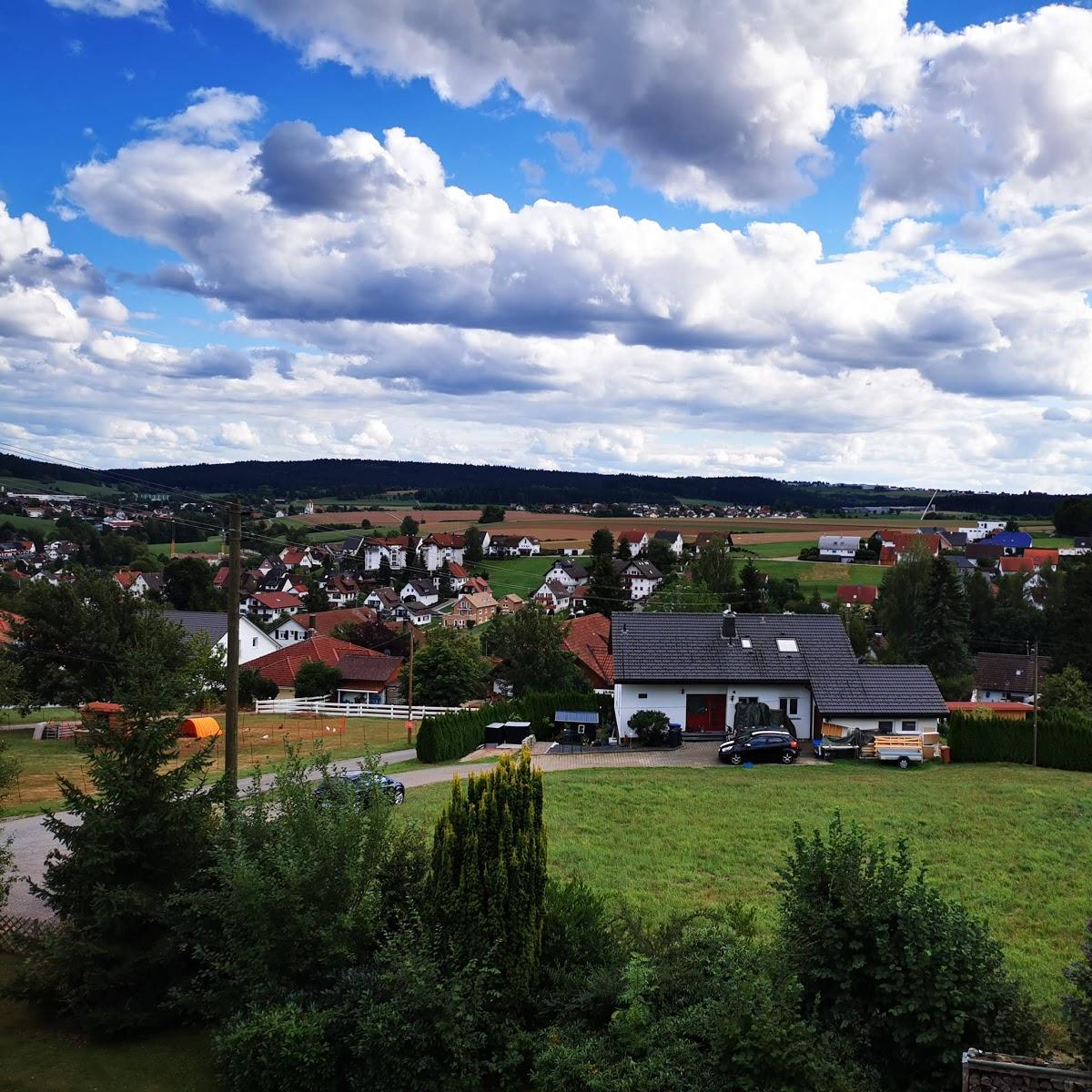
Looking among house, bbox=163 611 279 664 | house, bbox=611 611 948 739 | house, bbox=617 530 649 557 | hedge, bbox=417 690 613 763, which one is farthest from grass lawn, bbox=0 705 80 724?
house, bbox=617 530 649 557

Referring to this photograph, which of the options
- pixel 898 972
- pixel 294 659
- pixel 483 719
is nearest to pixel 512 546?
pixel 294 659

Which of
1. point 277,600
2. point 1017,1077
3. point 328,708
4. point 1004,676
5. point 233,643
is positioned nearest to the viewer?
point 1017,1077

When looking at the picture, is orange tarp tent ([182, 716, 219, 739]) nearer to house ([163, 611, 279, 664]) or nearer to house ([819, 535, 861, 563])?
house ([163, 611, 279, 664])

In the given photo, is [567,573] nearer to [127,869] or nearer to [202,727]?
[202,727]

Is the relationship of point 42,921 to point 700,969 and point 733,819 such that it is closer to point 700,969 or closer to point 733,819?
point 700,969

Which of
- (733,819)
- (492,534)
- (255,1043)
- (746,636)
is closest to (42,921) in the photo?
(255,1043)

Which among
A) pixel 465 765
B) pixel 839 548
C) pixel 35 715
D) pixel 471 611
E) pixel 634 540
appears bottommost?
pixel 35 715
